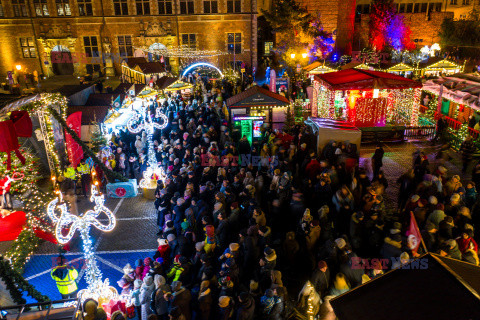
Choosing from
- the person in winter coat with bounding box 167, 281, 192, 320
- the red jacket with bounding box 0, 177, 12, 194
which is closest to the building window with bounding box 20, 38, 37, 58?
the red jacket with bounding box 0, 177, 12, 194

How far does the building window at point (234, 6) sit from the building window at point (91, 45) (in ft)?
38.1

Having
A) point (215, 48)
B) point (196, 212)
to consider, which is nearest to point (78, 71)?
point (215, 48)

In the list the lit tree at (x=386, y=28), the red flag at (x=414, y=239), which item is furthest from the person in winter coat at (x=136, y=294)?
the lit tree at (x=386, y=28)

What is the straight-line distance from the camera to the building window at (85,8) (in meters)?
29.7

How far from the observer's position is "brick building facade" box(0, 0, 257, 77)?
2978 centimetres

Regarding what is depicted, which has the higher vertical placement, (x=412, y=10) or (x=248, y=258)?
(x=412, y=10)

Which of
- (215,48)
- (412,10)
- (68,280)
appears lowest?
(68,280)

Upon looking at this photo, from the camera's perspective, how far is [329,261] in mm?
5961

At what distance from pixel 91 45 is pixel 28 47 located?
542 centimetres

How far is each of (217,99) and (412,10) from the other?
3305 centimetres

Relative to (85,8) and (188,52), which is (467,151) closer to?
(188,52)

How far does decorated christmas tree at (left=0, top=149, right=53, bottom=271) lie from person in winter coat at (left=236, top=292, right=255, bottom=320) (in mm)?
5631

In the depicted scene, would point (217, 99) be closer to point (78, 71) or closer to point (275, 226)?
point (275, 226)

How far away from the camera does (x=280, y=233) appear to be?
8.00 m
